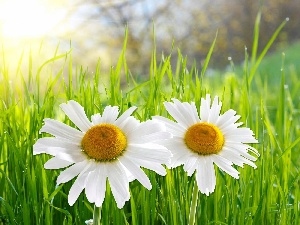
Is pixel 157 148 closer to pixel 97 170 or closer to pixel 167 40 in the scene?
pixel 97 170

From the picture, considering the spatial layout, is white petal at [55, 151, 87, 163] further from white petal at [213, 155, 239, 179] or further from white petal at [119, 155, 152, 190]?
white petal at [213, 155, 239, 179]

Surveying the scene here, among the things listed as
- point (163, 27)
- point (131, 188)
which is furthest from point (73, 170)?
point (163, 27)

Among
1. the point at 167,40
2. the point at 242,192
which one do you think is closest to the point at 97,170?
the point at 242,192

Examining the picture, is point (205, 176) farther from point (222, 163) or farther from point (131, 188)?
point (131, 188)

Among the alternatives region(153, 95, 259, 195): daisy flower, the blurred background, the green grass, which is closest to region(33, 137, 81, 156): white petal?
region(153, 95, 259, 195): daisy flower

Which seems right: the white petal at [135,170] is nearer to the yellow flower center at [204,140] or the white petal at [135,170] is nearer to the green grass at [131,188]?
the yellow flower center at [204,140]

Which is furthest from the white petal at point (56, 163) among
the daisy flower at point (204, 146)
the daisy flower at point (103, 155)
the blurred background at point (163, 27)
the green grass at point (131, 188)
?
the blurred background at point (163, 27)
